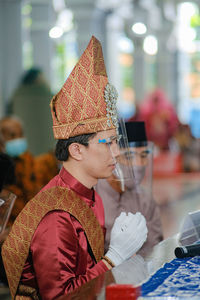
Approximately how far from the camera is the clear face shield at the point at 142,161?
3016 millimetres

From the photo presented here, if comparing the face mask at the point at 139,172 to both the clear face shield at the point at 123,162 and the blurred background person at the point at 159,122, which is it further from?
the blurred background person at the point at 159,122

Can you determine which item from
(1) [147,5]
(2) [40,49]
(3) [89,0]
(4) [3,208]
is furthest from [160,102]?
(4) [3,208]

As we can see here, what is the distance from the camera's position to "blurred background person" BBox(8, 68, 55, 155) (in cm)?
813

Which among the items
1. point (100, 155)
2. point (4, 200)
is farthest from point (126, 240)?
point (4, 200)

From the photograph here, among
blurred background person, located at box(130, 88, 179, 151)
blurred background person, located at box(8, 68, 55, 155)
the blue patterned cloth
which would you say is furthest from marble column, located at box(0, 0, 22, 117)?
the blue patterned cloth

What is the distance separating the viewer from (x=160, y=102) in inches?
485

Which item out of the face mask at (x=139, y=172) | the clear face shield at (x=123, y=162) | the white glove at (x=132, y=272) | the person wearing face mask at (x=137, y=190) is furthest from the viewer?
the face mask at (x=139, y=172)

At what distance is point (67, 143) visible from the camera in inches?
85.0

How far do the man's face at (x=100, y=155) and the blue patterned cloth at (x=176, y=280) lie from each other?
400mm

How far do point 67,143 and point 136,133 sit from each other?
985 mm

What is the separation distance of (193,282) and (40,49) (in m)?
8.66

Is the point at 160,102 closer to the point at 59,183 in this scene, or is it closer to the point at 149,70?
the point at 149,70

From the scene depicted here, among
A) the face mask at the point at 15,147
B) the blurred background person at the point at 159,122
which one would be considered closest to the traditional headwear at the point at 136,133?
the face mask at the point at 15,147

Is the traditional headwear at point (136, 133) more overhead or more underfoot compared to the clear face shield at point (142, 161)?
more overhead
